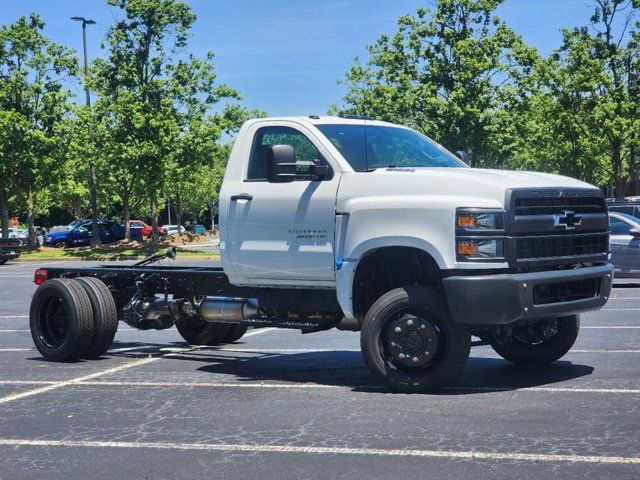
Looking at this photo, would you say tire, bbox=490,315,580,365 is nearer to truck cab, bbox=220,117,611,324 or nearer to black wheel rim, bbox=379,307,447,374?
truck cab, bbox=220,117,611,324

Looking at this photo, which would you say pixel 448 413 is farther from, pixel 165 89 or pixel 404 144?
pixel 165 89

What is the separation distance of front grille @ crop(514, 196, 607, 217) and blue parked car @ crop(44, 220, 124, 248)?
4962cm

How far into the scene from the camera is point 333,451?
5766 millimetres

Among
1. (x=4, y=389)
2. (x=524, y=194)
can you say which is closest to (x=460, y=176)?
(x=524, y=194)

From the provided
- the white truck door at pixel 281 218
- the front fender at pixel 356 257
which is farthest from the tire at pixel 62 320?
the front fender at pixel 356 257

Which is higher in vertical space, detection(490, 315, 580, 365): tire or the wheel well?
the wheel well

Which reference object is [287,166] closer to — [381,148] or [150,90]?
[381,148]

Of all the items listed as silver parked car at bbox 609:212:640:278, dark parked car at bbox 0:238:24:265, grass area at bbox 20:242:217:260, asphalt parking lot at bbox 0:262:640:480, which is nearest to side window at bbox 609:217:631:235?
silver parked car at bbox 609:212:640:278

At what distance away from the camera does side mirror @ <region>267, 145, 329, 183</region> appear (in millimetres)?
8102

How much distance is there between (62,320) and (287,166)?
3.85m

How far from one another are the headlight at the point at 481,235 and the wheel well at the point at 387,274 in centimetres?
64

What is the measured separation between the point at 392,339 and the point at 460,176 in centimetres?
145

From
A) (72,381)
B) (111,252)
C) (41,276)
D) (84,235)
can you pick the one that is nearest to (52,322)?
(41,276)

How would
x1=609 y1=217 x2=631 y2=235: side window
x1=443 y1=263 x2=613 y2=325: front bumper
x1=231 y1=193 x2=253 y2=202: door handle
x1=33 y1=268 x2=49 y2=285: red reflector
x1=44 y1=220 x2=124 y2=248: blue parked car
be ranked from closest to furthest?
x1=443 y1=263 x2=613 y2=325: front bumper < x1=231 y1=193 x2=253 y2=202: door handle < x1=33 y1=268 x2=49 y2=285: red reflector < x1=609 y1=217 x2=631 y2=235: side window < x1=44 y1=220 x2=124 y2=248: blue parked car
